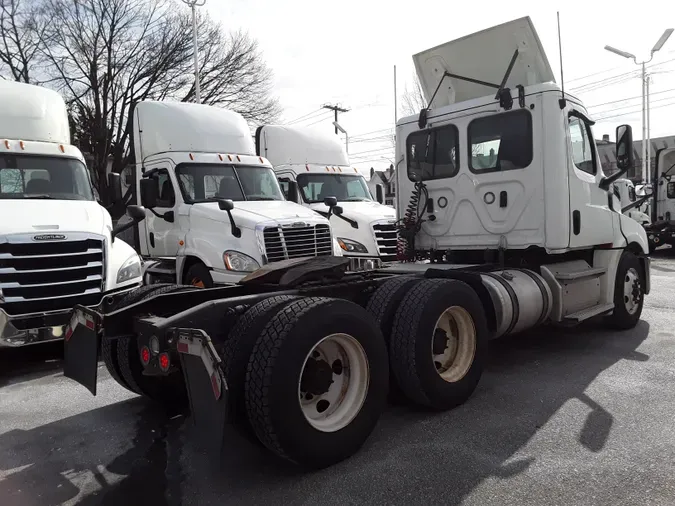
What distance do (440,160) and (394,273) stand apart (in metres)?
1.84

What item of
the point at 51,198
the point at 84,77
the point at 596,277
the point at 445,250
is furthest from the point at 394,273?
the point at 84,77

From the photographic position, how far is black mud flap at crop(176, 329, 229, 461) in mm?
2912

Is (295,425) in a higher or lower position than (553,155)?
lower

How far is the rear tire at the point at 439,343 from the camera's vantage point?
4.16 metres

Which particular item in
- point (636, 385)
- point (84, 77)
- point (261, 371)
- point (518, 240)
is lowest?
point (636, 385)

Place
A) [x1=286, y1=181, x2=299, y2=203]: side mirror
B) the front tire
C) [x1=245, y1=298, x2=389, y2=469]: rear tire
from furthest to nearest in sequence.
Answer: [x1=286, y1=181, x2=299, y2=203]: side mirror, the front tire, [x1=245, y1=298, x2=389, y2=469]: rear tire

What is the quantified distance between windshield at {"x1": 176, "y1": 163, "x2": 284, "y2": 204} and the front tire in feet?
17.7

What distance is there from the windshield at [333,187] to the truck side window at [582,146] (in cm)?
610

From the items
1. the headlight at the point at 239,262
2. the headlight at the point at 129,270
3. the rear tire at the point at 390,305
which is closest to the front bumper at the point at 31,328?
the headlight at the point at 129,270

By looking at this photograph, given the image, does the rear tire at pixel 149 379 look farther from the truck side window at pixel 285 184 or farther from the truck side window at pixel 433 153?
the truck side window at pixel 285 184

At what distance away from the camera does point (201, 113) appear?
959 centimetres

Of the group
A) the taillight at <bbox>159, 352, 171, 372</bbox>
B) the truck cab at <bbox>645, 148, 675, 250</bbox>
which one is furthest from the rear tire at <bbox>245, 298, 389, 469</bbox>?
the truck cab at <bbox>645, 148, 675, 250</bbox>

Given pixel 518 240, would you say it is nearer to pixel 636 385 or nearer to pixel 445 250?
pixel 445 250

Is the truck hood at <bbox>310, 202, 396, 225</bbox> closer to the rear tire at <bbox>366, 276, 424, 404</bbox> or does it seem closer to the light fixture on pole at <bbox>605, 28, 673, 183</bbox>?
the rear tire at <bbox>366, 276, 424, 404</bbox>
